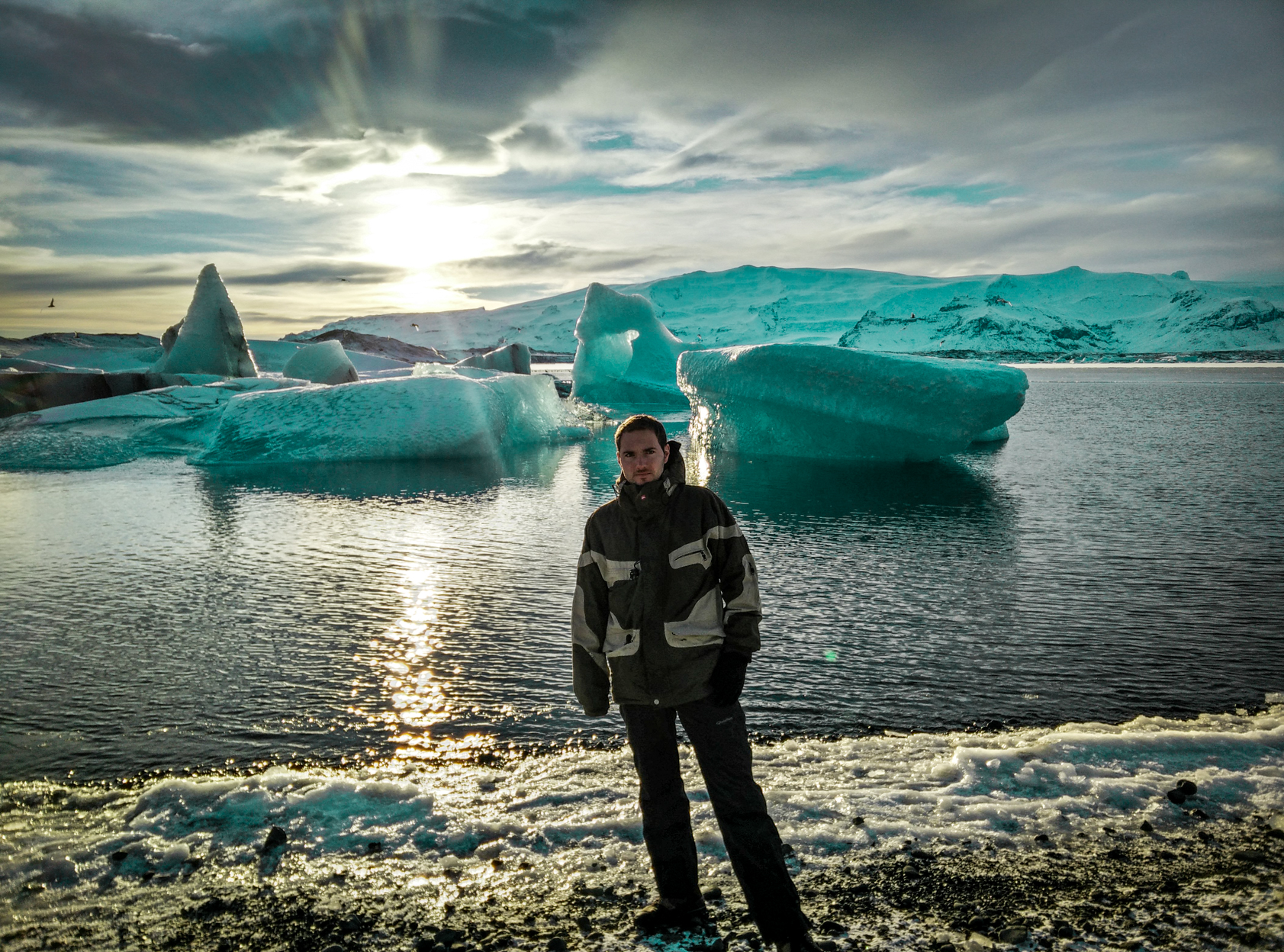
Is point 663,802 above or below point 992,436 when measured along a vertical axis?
below

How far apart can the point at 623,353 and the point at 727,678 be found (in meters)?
29.5

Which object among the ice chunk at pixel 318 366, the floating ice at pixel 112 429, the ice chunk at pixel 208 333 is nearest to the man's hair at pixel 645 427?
the floating ice at pixel 112 429

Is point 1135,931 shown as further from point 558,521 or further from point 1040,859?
point 558,521

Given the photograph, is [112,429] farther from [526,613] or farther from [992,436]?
[992,436]

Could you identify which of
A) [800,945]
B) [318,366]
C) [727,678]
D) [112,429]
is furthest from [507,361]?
[800,945]

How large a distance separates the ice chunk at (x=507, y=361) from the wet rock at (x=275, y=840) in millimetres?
32655

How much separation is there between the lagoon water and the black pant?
4.97ft

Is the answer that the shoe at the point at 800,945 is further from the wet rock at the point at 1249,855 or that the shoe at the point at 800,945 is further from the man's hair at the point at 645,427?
the wet rock at the point at 1249,855

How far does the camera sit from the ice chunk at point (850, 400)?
46.5 feet

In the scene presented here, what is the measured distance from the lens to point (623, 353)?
31.4 meters

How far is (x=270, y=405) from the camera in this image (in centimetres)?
1738

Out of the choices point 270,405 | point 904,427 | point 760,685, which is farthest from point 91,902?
point 270,405

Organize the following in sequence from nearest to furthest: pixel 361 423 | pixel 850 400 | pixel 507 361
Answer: pixel 850 400, pixel 361 423, pixel 507 361

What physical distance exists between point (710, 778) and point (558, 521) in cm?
774
